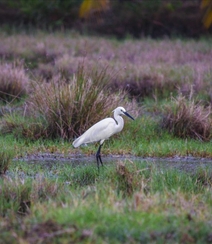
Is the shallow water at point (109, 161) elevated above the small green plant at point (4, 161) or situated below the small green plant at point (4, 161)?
below

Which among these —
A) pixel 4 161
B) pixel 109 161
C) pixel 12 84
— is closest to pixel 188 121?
pixel 109 161

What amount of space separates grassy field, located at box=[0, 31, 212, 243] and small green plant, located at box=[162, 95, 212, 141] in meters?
0.02

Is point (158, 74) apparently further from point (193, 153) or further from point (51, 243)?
point (51, 243)

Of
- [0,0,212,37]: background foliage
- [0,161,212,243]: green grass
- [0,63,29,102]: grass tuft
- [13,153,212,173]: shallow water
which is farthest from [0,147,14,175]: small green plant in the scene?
[0,0,212,37]: background foliage

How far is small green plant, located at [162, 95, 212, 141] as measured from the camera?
992 centimetres

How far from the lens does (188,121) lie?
995cm

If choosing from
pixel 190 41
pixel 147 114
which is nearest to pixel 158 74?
pixel 147 114

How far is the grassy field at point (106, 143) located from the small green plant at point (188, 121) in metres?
0.02

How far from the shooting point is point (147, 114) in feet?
37.6

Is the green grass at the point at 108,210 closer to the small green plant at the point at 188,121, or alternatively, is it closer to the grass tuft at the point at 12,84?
the small green plant at the point at 188,121

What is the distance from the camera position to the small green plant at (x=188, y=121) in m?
9.92

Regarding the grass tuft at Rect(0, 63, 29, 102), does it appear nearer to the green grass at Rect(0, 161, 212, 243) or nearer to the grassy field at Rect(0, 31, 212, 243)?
the grassy field at Rect(0, 31, 212, 243)

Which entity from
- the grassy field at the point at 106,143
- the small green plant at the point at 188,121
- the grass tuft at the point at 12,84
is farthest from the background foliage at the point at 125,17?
the small green plant at the point at 188,121

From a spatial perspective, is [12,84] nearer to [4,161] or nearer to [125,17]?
[4,161]
